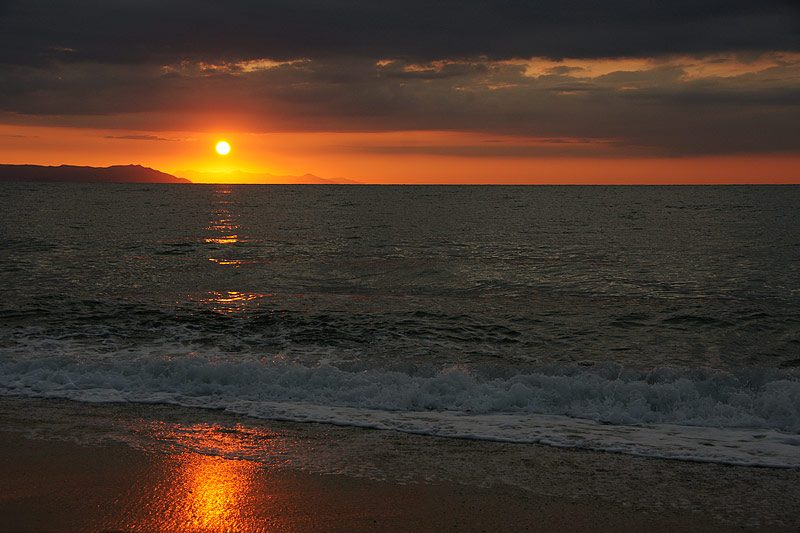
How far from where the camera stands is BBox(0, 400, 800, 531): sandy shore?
5.42 m

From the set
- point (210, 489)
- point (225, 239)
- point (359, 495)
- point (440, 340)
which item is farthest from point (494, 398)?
point (225, 239)

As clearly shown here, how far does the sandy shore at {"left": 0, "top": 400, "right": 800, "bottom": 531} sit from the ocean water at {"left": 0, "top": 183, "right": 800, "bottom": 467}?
94 cm

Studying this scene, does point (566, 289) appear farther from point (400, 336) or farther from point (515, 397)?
point (515, 397)

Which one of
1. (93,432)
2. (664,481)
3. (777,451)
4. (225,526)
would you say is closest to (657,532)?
(664,481)

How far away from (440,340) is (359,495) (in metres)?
8.00

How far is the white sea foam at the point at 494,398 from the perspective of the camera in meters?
8.00

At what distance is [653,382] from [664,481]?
4.83 meters

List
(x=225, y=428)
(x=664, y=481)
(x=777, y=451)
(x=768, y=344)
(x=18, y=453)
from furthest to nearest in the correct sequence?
(x=768, y=344), (x=225, y=428), (x=777, y=451), (x=18, y=453), (x=664, y=481)

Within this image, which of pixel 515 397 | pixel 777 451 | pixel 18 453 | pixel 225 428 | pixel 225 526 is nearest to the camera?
pixel 225 526

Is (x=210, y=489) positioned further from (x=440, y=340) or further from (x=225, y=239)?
(x=225, y=239)

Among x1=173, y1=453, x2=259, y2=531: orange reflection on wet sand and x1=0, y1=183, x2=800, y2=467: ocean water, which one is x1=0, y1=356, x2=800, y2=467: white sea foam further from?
x1=173, y1=453, x2=259, y2=531: orange reflection on wet sand

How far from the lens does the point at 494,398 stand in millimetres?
9609

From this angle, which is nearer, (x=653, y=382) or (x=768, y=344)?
(x=653, y=382)

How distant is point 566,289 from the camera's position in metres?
20.3
